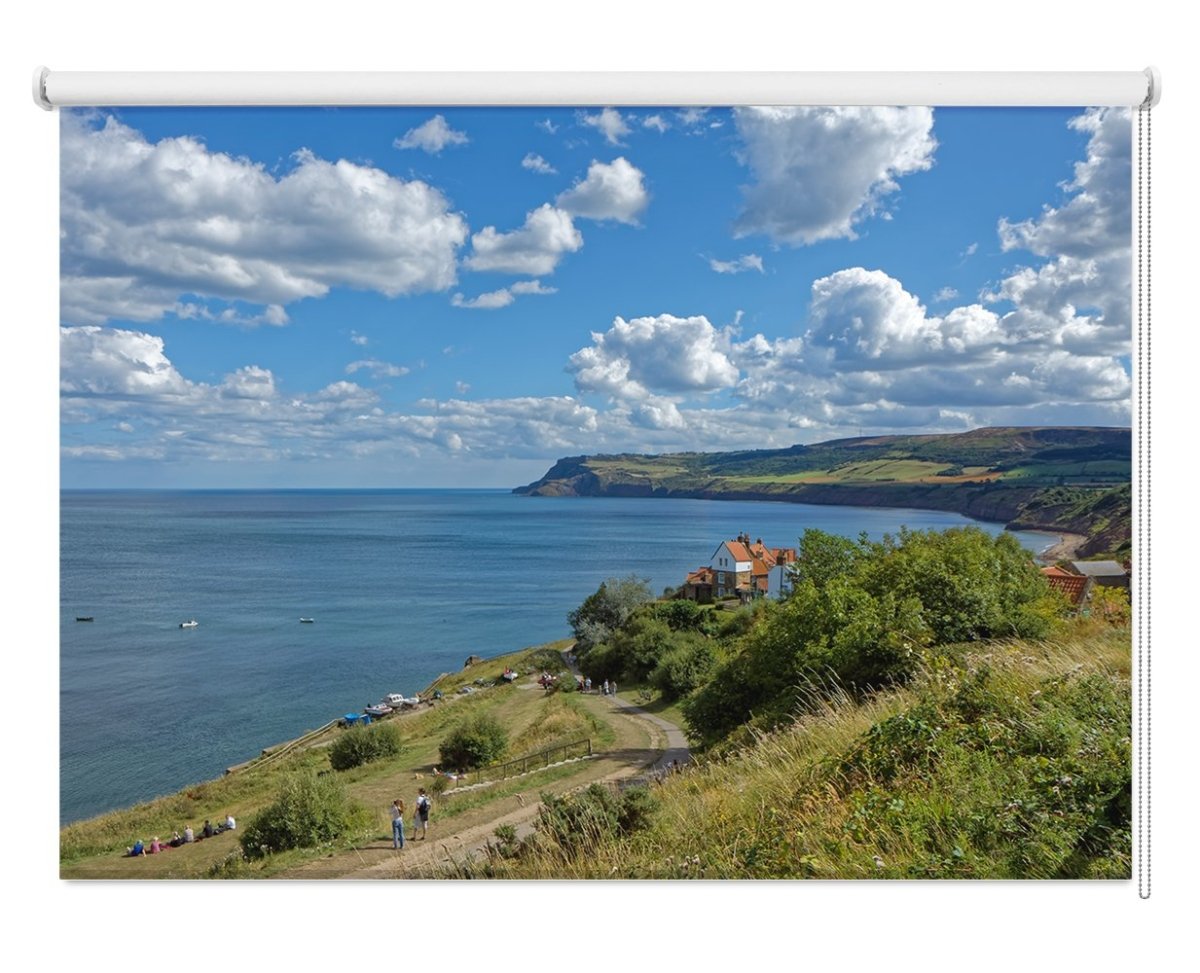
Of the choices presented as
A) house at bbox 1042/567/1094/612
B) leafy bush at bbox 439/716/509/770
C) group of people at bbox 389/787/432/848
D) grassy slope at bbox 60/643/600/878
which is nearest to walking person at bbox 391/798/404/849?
group of people at bbox 389/787/432/848

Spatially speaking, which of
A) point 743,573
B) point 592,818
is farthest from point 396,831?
point 743,573

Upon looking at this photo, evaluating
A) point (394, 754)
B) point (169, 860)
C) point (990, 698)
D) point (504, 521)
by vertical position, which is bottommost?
point (394, 754)

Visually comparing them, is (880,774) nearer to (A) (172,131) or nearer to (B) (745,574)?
(A) (172,131)

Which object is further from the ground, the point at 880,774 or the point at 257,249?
the point at 257,249

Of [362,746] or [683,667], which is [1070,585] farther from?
[362,746]

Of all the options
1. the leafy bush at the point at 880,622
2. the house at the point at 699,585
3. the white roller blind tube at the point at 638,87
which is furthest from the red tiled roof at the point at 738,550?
the white roller blind tube at the point at 638,87

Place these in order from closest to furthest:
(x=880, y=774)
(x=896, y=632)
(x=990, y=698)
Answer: (x=880, y=774) → (x=990, y=698) → (x=896, y=632)

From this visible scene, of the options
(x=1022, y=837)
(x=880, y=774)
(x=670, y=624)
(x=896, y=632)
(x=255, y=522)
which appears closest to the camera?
(x=1022, y=837)
